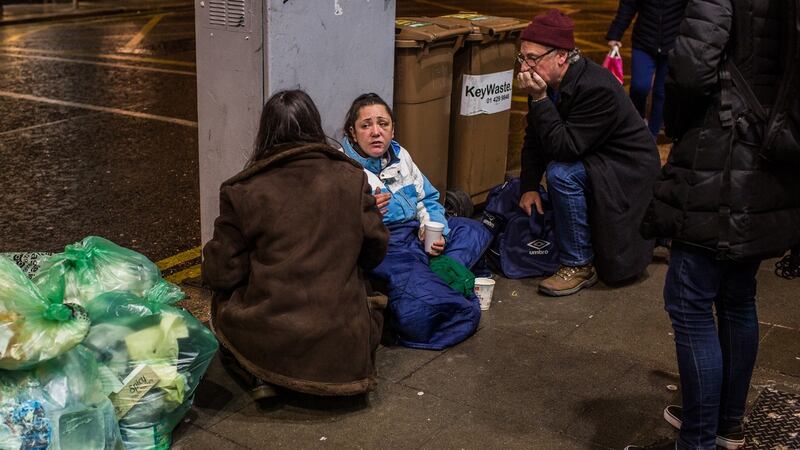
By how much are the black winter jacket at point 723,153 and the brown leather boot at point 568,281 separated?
1939mm

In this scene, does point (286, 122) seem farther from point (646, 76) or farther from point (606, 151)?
point (646, 76)

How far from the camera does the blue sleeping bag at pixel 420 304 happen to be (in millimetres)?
4434

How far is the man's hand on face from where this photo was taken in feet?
16.4

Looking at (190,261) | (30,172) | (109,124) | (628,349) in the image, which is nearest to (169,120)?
(109,124)

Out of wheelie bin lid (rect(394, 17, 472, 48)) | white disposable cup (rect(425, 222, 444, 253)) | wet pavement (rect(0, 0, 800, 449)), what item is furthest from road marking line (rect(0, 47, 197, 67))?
white disposable cup (rect(425, 222, 444, 253))

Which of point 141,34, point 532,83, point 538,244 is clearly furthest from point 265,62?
point 141,34

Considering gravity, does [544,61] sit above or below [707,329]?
above

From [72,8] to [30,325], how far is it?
51.0ft

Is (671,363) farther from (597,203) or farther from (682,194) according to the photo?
(682,194)

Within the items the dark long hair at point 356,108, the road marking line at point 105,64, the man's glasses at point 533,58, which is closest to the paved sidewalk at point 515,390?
the dark long hair at point 356,108

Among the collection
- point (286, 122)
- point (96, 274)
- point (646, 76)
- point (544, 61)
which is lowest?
point (96, 274)

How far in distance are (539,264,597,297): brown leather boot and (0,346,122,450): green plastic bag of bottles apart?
8.16ft

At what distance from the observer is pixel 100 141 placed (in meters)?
8.27

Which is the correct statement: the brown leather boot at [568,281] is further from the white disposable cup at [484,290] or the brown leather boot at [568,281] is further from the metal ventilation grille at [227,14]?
the metal ventilation grille at [227,14]
